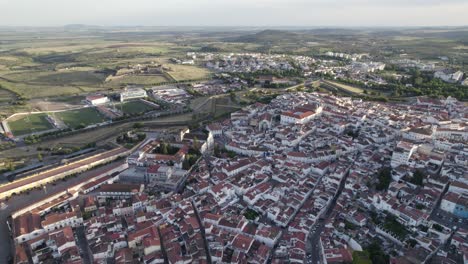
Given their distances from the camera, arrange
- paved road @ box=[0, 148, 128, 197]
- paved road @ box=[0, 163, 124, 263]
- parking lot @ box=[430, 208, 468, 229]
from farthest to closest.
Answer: paved road @ box=[0, 148, 128, 197] → parking lot @ box=[430, 208, 468, 229] → paved road @ box=[0, 163, 124, 263]

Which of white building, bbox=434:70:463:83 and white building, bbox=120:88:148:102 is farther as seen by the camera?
white building, bbox=434:70:463:83

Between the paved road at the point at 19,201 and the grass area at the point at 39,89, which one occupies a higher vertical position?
the grass area at the point at 39,89

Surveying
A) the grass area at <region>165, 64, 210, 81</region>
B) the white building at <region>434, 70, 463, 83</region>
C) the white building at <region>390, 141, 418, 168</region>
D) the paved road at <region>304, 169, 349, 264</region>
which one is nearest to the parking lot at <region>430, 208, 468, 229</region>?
the white building at <region>390, 141, 418, 168</region>

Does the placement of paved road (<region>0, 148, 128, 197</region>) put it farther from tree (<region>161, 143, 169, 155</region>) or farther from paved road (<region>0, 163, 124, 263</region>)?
tree (<region>161, 143, 169, 155</region>)

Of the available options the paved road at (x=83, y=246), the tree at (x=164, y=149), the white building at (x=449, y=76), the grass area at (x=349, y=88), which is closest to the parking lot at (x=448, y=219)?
the paved road at (x=83, y=246)

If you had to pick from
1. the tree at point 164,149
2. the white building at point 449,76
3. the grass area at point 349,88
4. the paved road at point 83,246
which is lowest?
the paved road at point 83,246

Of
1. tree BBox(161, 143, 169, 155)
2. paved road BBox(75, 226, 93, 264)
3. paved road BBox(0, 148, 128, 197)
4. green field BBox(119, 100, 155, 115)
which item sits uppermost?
tree BBox(161, 143, 169, 155)

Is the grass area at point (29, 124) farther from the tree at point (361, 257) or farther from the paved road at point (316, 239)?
the tree at point (361, 257)

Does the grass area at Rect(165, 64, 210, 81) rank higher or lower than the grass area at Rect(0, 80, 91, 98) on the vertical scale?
higher
